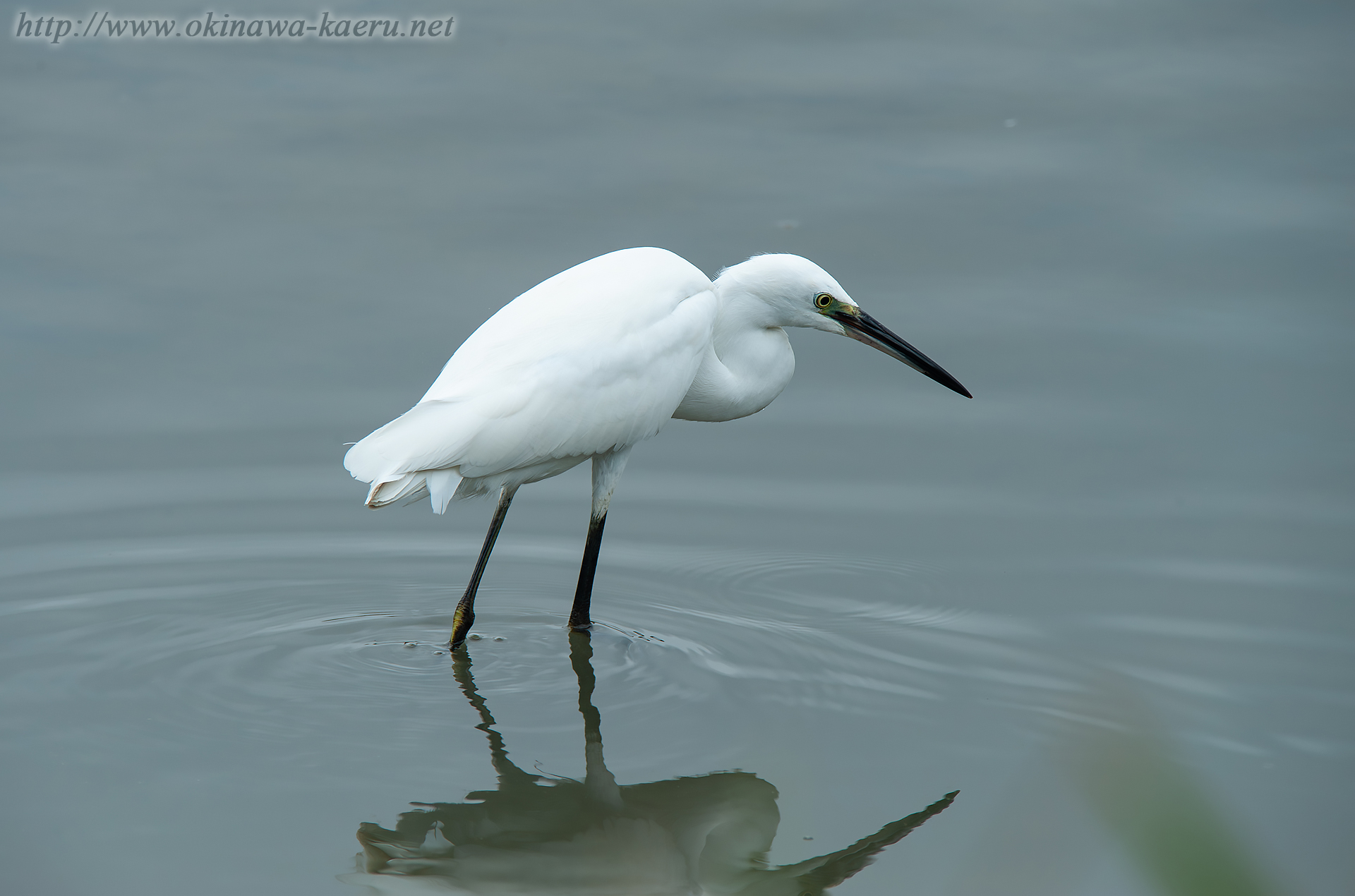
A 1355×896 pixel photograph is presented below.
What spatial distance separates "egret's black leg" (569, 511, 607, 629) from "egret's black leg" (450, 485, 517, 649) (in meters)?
0.32

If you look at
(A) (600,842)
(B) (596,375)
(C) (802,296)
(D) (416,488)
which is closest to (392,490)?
(D) (416,488)

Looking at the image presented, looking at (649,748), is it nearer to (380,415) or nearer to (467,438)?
(467,438)

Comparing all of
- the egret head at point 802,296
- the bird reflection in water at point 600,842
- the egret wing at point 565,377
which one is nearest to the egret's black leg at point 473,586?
the egret wing at point 565,377

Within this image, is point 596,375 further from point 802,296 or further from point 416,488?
point 802,296

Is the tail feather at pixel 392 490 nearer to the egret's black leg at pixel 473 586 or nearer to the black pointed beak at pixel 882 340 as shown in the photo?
the egret's black leg at pixel 473 586

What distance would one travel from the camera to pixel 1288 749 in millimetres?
4035

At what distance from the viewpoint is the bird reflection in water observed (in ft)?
10.6

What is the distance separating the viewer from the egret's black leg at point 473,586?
4.45 meters

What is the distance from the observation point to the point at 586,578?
15.2ft

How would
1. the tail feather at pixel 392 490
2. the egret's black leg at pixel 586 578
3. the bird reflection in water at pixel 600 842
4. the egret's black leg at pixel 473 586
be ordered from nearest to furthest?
the bird reflection in water at pixel 600 842 → the tail feather at pixel 392 490 → the egret's black leg at pixel 473 586 → the egret's black leg at pixel 586 578

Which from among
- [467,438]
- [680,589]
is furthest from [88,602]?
[680,589]

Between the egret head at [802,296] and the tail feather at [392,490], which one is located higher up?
the egret head at [802,296]

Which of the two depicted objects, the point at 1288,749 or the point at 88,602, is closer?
the point at 1288,749

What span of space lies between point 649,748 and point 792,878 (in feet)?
2.33
